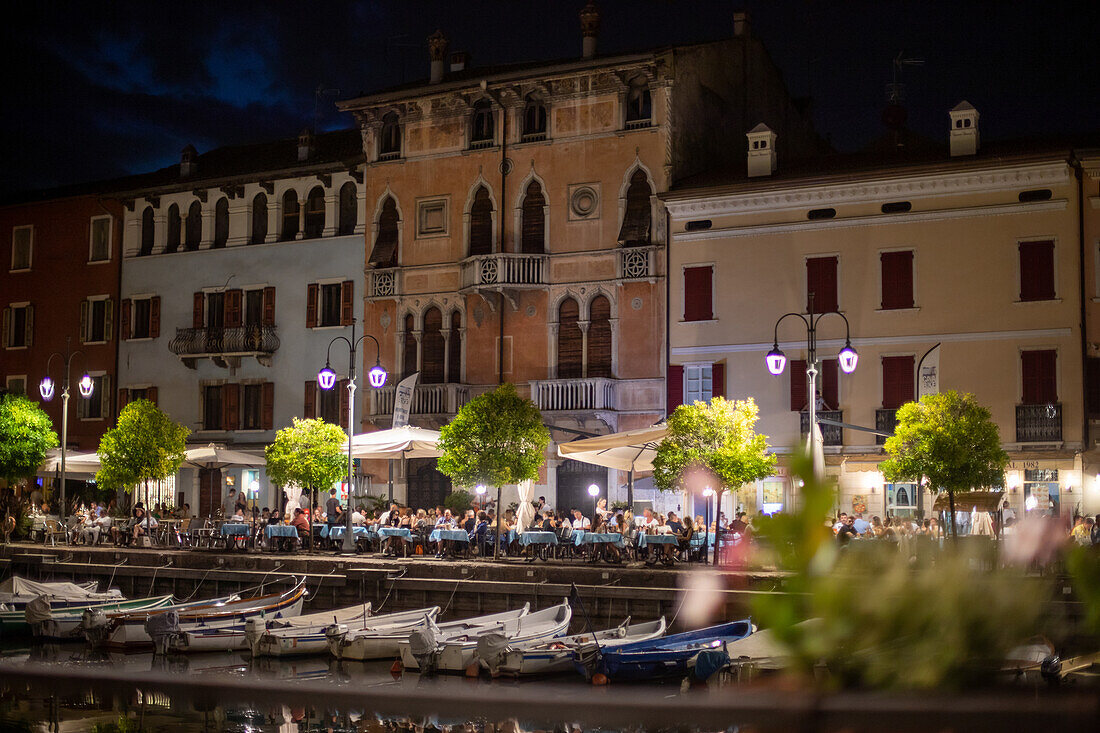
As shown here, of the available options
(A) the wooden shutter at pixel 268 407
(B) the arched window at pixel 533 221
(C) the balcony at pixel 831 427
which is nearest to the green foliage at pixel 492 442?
(C) the balcony at pixel 831 427

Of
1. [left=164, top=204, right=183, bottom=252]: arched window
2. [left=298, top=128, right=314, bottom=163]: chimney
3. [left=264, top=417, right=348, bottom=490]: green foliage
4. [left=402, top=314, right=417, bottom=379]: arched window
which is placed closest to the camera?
[left=264, top=417, right=348, bottom=490]: green foliage

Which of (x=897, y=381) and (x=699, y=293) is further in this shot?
(x=699, y=293)

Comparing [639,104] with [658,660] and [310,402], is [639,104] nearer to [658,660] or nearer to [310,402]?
[310,402]

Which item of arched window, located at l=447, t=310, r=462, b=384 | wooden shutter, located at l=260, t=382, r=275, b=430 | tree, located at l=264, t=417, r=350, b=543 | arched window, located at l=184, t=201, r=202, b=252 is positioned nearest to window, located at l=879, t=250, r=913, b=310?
arched window, located at l=447, t=310, r=462, b=384

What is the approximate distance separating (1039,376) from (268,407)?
2517 cm

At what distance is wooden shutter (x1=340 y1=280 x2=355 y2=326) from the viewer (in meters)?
41.8

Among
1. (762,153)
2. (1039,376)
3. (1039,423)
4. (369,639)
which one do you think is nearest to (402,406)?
(369,639)

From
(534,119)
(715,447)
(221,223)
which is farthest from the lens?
(221,223)

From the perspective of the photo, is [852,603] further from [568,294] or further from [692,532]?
[568,294]

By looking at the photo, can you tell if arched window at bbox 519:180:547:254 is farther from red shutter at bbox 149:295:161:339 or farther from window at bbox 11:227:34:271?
window at bbox 11:227:34:271

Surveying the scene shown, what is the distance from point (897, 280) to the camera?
109ft

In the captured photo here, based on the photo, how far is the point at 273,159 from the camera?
46.5 m

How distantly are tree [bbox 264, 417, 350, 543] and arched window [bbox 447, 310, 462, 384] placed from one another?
800 centimetres

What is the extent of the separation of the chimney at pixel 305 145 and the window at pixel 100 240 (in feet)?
28.0
